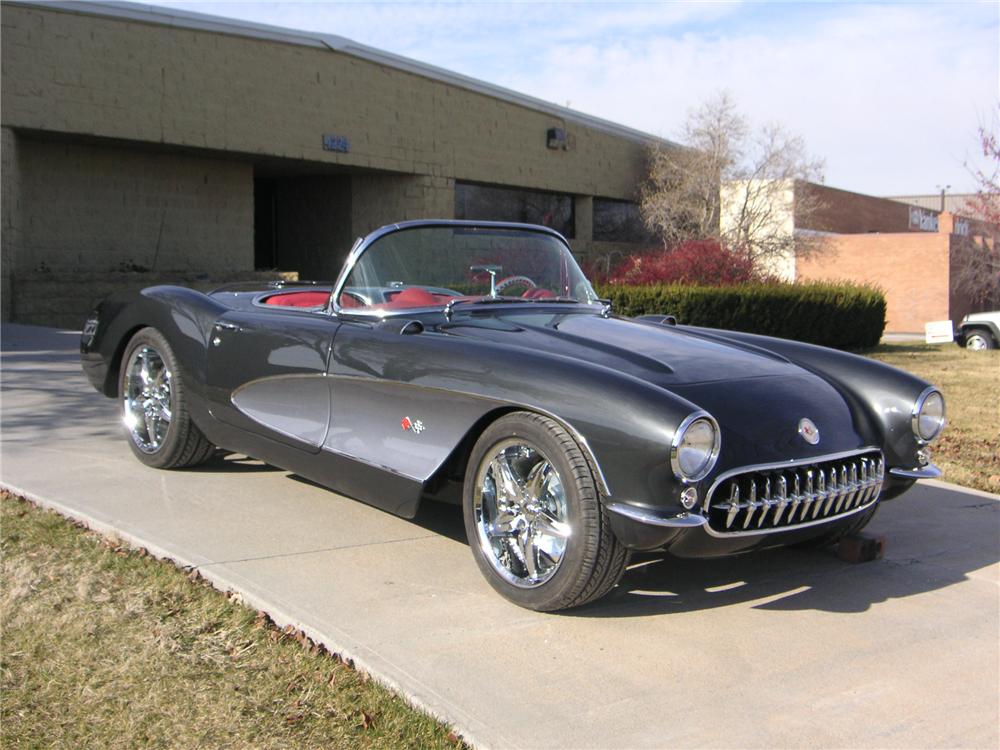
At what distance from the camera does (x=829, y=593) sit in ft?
12.9

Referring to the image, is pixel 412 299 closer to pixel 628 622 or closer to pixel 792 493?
pixel 628 622

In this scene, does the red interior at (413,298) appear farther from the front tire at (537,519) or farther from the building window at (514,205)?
the building window at (514,205)

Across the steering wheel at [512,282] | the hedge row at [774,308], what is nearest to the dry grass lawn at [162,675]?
the steering wheel at [512,282]

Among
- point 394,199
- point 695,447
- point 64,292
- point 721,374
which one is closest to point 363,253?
point 721,374

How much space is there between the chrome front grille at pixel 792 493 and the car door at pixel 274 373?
180 centimetres

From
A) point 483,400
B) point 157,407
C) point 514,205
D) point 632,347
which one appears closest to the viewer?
point 483,400

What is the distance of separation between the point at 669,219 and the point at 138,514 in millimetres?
26798

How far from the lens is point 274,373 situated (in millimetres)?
4691

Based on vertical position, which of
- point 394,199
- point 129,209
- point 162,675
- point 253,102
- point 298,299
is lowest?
point 162,675

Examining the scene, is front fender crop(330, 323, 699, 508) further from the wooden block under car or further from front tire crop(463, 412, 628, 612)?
the wooden block under car

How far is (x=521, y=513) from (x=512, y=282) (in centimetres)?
156

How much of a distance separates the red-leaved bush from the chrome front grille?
1360cm

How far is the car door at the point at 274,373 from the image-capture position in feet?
14.7

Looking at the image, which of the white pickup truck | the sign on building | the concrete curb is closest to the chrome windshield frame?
the concrete curb
